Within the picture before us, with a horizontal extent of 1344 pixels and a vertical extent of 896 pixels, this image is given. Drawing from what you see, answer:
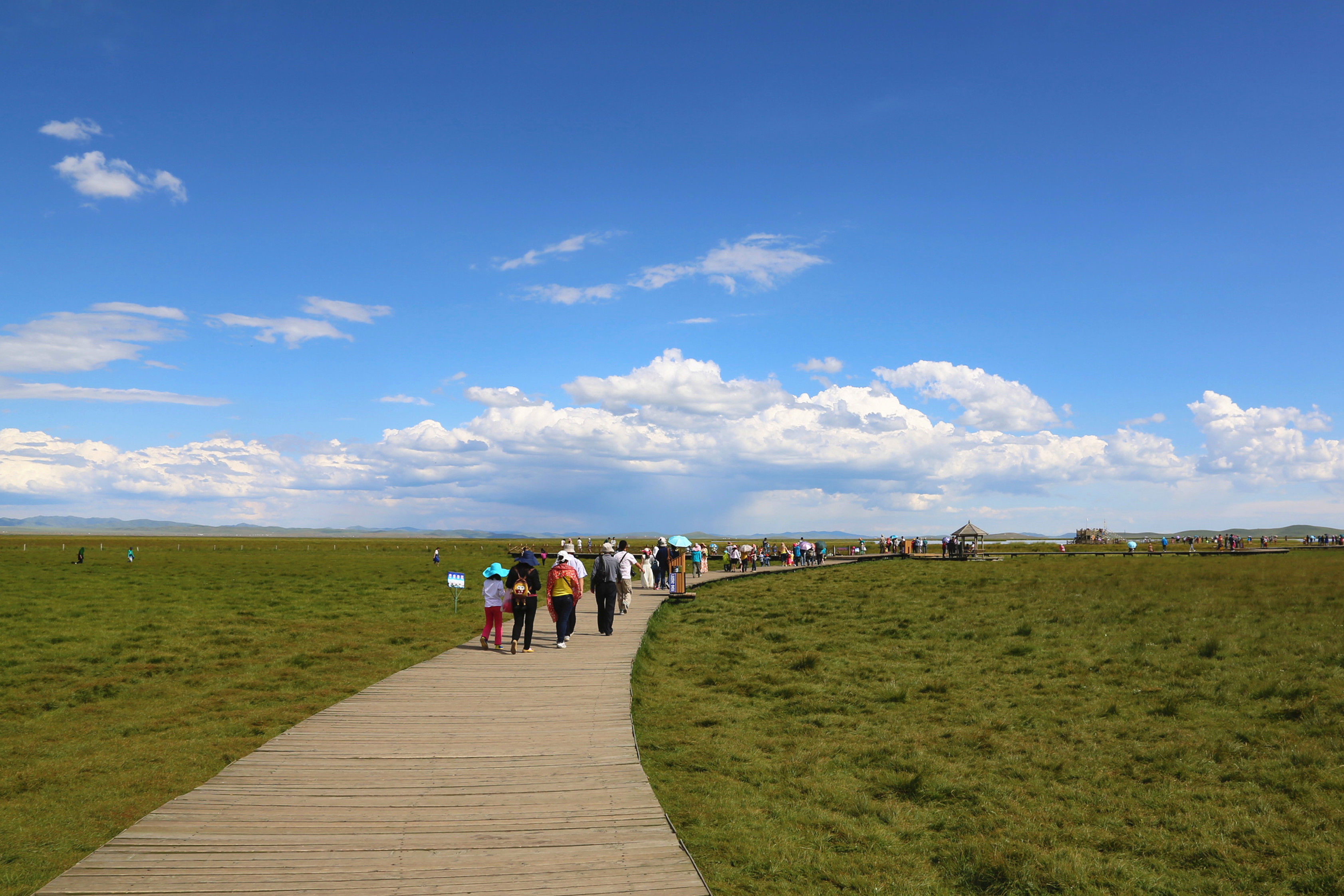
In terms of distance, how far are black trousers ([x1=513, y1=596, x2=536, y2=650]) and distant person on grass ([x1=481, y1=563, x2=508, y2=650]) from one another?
15.7 inches

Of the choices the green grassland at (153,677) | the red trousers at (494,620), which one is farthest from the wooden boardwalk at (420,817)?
the red trousers at (494,620)

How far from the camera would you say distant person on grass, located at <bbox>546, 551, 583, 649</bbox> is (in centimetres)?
1459

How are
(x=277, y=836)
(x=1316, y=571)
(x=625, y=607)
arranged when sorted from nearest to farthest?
(x=277, y=836), (x=625, y=607), (x=1316, y=571)

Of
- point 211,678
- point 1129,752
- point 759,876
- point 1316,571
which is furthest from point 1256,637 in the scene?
point 1316,571

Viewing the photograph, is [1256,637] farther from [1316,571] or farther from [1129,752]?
[1316,571]

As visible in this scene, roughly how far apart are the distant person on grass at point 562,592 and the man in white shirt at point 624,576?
8.51 feet

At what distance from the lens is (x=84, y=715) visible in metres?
11.9

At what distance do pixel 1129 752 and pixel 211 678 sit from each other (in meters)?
15.4

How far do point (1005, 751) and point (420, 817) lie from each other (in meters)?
7.91

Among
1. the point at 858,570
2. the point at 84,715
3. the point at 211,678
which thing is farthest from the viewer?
the point at 858,570

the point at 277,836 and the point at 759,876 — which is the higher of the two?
the point at 277,836

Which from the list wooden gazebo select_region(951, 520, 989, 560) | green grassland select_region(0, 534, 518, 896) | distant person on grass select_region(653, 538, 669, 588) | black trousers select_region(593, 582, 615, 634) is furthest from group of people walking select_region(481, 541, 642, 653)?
wooden gazebo select_region(951, 520, 989, 560)

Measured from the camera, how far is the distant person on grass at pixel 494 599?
14.4m

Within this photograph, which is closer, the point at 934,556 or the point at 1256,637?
the point at 1256,637
